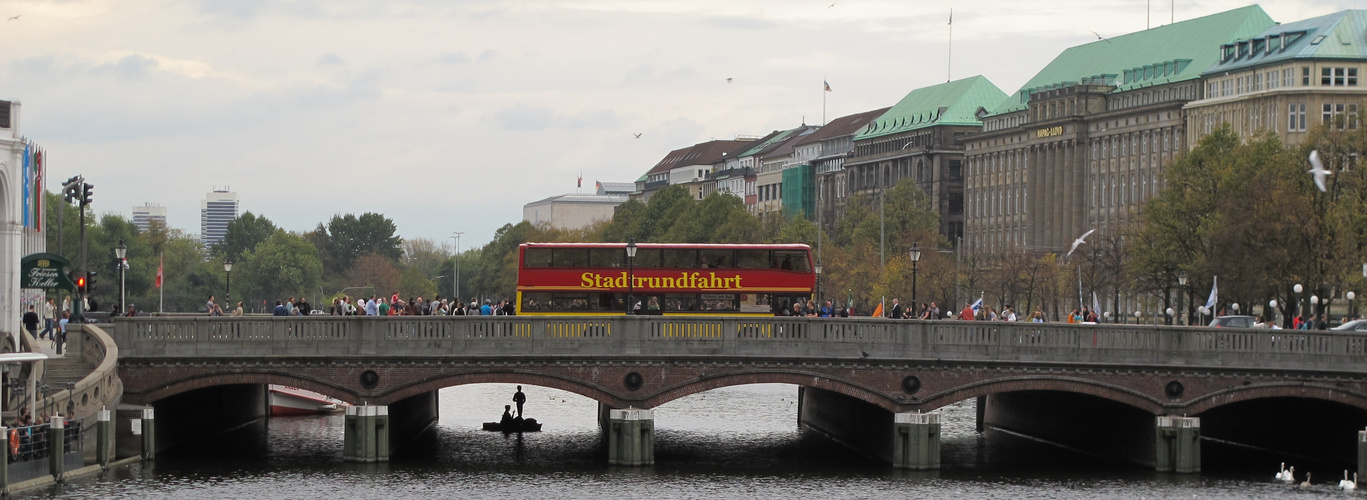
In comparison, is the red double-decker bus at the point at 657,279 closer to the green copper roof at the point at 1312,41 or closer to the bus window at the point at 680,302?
the bus window at the point at 680,302

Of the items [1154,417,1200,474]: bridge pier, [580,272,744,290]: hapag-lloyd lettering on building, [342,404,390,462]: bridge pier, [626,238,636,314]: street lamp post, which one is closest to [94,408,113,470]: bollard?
[342,404,390,462]: bridge pier

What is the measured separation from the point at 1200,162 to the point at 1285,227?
42.8ft

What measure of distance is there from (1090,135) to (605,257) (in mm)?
110226

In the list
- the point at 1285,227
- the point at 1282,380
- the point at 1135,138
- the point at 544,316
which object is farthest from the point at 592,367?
the point at 1135,138

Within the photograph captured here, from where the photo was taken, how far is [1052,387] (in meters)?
59.1

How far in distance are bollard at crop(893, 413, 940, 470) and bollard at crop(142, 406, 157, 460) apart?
71.9ft

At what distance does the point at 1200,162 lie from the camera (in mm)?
100562

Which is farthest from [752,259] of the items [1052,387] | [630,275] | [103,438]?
[103,438]

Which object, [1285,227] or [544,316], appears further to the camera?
[1285,227]

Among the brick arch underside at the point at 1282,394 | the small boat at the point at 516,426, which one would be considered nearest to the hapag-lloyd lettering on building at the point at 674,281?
the small boat at the point at 516,426

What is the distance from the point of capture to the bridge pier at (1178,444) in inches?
2312

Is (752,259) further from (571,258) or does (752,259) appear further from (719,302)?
(571,258)

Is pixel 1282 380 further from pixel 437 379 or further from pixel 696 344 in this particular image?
pixel 437 379

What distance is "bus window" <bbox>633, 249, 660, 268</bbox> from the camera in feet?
231
